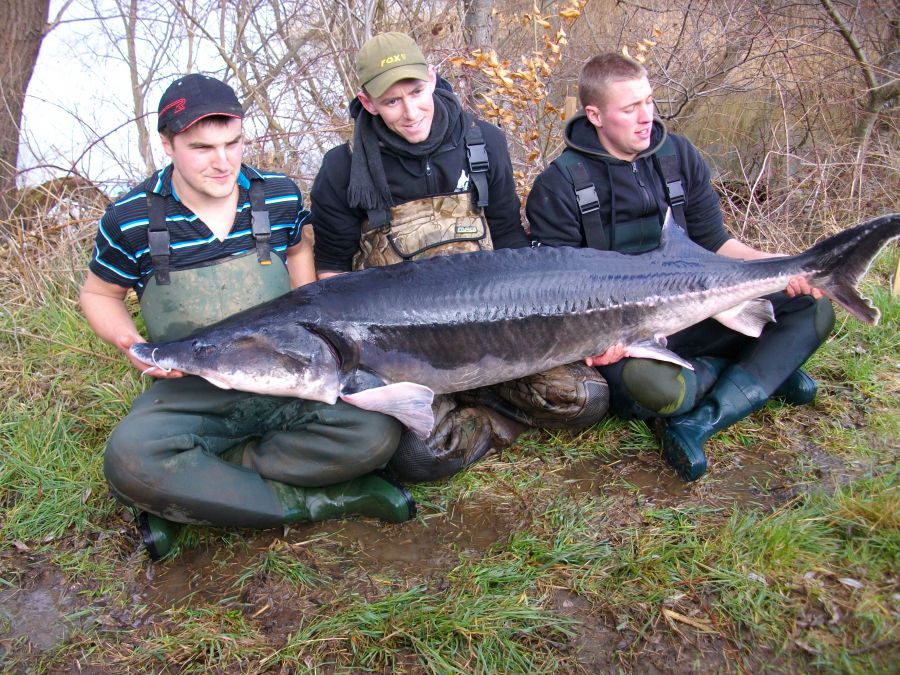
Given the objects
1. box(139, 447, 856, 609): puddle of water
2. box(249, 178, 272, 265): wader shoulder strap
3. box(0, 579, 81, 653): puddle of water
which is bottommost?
box(139, 447, 856, 609): puddle of water

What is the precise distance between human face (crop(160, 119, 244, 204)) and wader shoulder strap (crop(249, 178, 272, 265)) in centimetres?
15

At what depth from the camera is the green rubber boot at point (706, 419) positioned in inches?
124

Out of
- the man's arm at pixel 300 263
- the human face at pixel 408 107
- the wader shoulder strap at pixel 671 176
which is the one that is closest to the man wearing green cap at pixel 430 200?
the human face at pixel 408 107

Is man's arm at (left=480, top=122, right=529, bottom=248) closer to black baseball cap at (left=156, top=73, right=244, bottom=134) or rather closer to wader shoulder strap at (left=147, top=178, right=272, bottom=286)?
wader shoulder strap at (left=147, top=178, right=272, bottom=286)

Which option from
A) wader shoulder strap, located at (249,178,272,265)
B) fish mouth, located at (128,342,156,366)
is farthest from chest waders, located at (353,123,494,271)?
fish mouth, located at (128,342,156,366)

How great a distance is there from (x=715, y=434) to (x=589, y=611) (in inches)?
55.2

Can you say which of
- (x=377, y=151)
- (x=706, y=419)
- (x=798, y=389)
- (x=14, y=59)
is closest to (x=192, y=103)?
(x=377, y=151)

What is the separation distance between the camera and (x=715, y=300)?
10.9ft

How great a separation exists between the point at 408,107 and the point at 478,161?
49 centimetres

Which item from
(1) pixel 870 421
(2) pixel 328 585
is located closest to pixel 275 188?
(2) pixel 328 585

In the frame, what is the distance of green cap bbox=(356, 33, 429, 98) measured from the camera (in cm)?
326

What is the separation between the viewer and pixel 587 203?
3586mm

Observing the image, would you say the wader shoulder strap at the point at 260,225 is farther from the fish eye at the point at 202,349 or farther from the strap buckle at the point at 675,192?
the strap buckle at the point at 675,192

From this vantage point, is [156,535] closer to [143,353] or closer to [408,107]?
[143,353]
